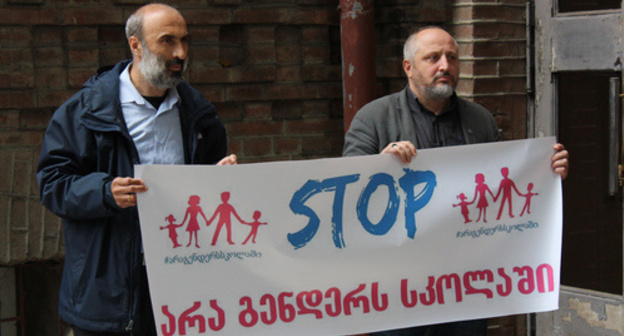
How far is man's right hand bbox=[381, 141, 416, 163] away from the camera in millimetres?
3316

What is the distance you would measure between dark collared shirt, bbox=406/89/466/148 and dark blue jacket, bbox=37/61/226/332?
108cm

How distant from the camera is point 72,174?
305 cm

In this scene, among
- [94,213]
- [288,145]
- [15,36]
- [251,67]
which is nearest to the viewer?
[94,213]

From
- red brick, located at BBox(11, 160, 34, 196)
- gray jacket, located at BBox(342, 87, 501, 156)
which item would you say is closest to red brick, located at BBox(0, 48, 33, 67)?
red brick, located at BBox(11, 160, 34, 196)

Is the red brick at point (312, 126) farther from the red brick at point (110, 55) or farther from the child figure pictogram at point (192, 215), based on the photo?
the child figure pictogram at point (192, 215)

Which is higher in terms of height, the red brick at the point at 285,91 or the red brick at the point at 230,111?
the red brick at the point at 285,91

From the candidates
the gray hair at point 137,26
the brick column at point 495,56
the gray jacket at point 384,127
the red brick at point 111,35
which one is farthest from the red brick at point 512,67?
the gray hair at point 137,26

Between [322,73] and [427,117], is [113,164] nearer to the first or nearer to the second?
[427,117]

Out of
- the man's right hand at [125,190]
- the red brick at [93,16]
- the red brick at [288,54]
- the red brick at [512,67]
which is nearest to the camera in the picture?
the man's right hand at [125,190]

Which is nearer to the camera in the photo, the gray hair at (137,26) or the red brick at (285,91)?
the gray hair at (137,26)

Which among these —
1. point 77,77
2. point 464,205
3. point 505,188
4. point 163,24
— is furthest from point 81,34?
point 505,188

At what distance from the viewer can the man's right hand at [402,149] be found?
3.32 metres

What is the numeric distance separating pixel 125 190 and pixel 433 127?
3.98 feet

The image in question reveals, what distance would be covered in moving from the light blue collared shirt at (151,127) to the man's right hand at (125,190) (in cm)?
14
